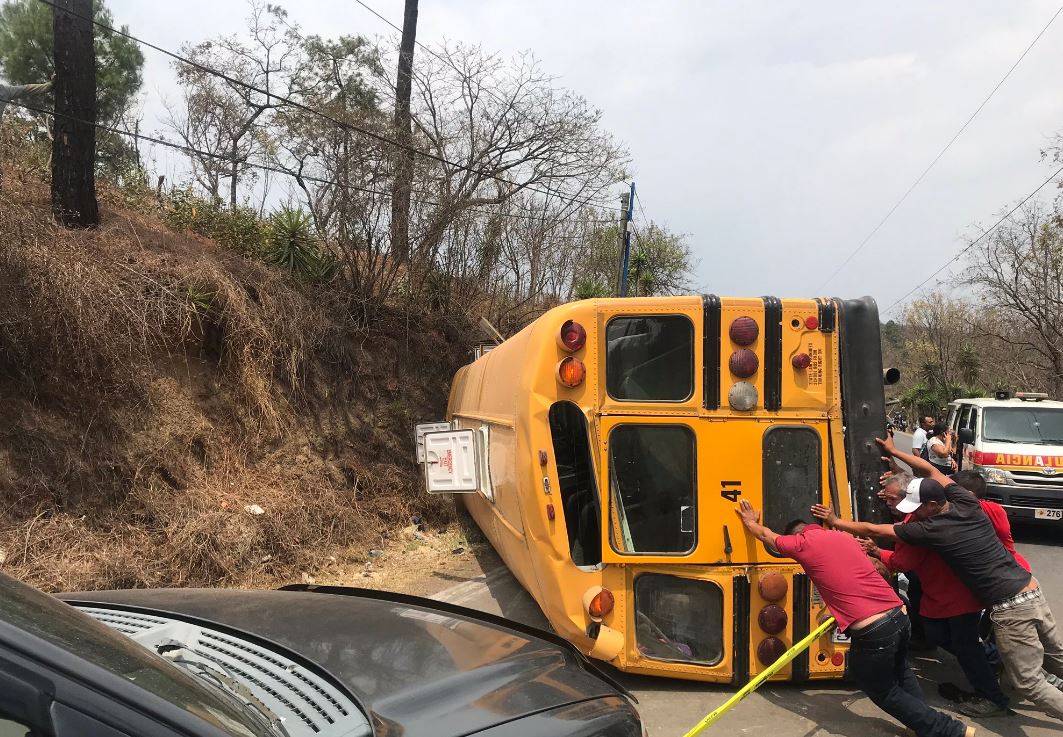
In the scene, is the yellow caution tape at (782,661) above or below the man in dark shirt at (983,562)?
below

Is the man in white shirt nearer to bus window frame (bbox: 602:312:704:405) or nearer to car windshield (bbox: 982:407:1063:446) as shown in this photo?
car windshield (bbox: 982:407:1063:446)

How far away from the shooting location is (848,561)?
156 inches

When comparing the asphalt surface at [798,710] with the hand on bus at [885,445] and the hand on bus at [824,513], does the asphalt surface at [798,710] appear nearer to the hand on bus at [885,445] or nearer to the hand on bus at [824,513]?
the hand on bus at [824,513]

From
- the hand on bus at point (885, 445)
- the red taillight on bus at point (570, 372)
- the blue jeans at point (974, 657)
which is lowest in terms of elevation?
the blue jeans at point (974, 657)

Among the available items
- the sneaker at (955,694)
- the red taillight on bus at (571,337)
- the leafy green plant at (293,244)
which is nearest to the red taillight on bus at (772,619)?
the sneaker at (955,694)

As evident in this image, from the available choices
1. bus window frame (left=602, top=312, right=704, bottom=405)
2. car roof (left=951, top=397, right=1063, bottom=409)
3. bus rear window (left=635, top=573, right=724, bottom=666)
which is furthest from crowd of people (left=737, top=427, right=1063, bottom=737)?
→ car roof (left=951, top=397, right=1063, bottom=409)

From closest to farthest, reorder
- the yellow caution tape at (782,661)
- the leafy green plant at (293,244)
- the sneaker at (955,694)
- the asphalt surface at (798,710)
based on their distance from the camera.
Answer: the yellow caution tape at (782,661), the asphalt surface at (798,710), the sneaker at (955,694), the leafy green plant at (293,244)

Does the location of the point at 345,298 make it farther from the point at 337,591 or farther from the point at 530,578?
the point at 337,591

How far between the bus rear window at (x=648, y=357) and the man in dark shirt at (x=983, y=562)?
122 centimetres

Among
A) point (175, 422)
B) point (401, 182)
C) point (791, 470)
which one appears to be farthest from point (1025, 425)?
point (175, 422)

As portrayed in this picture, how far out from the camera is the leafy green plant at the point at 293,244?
37.7 ft

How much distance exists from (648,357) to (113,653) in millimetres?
3617

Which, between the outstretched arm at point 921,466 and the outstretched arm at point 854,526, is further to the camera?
the outstretched arm at point 921,466

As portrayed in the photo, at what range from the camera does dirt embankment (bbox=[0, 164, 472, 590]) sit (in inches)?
264
